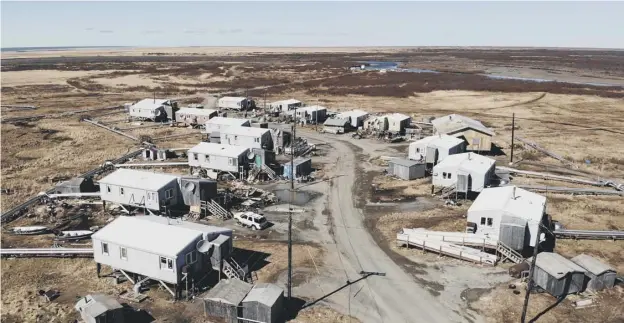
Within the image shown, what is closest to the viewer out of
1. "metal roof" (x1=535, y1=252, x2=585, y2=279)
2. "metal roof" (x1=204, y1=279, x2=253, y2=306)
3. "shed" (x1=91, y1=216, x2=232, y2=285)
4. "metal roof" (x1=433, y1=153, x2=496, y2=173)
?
"metal roof" (x1=204, y1=279, x2=253, y2=306)

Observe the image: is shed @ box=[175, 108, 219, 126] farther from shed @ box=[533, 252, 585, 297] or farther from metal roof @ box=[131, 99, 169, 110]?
shed @ box=[533, 252, 585, 297]

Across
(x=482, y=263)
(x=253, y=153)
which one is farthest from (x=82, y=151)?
(x=482, y=263)

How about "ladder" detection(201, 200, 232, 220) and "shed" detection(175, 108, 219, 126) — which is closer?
"ladder" detection(201, 200, 232, 220)

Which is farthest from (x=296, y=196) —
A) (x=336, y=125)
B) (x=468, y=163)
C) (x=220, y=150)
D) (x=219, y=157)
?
(x=336, y=125)

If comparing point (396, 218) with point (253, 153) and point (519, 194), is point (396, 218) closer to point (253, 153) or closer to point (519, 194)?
point (519, 194)

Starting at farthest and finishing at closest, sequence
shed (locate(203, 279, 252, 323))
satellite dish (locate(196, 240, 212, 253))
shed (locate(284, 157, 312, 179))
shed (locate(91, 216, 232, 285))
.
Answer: shed (locate(284, 157, 312, 179))
satellite dish (locate(196, 240, 212, 253))
shed (locate(91, 216, 232, 285))
shed (locate(203, 279, 252, 323))

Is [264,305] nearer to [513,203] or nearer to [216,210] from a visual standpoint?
[216,210]

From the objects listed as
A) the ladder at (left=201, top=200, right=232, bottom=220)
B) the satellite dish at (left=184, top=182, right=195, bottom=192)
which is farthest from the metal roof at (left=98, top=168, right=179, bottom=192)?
the ladder at (left=201, top=200, right=232, bottom=220)
